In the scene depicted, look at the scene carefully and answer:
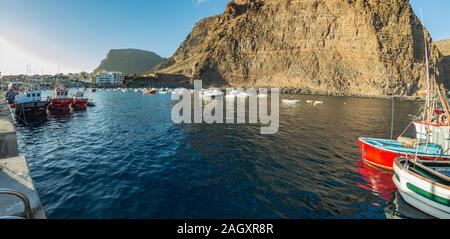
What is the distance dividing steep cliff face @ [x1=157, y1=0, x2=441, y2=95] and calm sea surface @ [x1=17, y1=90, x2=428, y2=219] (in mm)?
120231

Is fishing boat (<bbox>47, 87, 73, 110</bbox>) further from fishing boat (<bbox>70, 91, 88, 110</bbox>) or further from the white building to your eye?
the white building

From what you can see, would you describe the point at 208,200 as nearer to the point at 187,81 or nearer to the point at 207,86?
the point at 207,86

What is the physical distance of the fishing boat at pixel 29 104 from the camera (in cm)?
3812

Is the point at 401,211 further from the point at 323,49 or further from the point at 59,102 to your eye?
the point at 323,49

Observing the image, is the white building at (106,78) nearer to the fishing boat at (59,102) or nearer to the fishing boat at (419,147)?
the fishing boat at (59,102)

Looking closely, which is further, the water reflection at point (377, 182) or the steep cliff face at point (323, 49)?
the steep cliff face at point (323, 49)

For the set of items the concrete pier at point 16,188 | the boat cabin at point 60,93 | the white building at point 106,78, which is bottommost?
the concrete pier at point 16,188

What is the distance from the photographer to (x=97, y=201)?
37.6 ft

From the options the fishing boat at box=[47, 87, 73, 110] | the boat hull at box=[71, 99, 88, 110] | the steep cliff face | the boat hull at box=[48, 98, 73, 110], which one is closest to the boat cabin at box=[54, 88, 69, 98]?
the fishing boat at box=[47, 87, 73, 110]

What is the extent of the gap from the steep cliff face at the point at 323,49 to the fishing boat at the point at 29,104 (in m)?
123

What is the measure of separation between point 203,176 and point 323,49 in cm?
14497

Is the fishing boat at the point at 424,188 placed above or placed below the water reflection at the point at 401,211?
above

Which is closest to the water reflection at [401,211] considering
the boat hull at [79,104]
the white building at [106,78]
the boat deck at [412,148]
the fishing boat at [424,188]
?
the fishing boat at [424,188]
